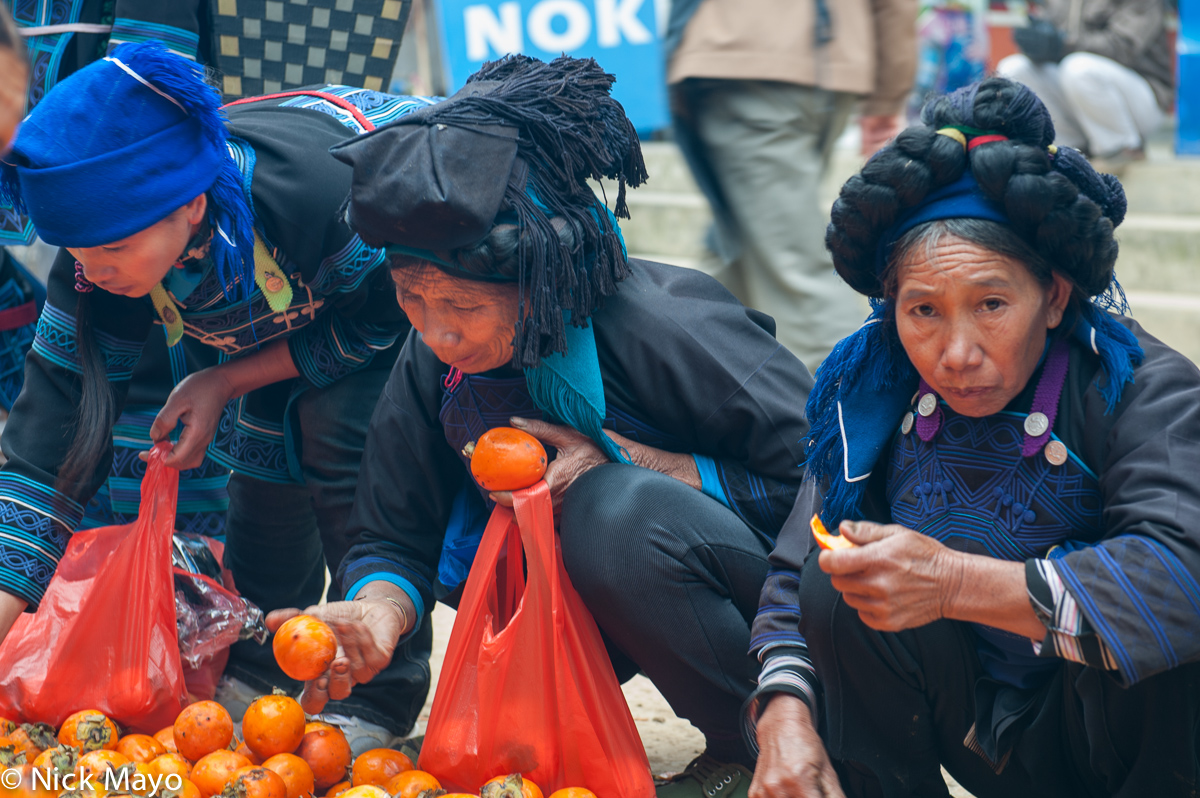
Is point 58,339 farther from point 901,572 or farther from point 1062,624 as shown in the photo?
point 1062,624

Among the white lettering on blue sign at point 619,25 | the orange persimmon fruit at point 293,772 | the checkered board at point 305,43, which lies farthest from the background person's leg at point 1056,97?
the orange persimmon fruit at point 293,772

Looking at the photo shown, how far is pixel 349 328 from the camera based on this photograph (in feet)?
7.91

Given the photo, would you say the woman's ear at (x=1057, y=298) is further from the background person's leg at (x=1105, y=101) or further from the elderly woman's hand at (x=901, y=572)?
the background person's leg at (x=1105, y=101)

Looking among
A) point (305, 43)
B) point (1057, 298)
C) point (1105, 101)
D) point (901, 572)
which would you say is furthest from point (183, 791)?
point (1105, 101)

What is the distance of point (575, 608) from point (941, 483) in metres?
0.66

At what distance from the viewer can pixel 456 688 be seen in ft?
6.32

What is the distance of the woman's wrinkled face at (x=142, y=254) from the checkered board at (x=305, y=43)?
0.78 metres

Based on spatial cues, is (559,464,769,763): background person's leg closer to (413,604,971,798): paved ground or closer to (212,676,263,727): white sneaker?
(413,604,971,798): paved ground

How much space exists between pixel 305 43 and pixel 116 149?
0.99m

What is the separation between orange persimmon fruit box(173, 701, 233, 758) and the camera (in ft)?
6.61

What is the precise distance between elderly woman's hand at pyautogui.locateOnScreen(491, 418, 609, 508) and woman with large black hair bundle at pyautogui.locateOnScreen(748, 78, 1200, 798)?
0.39 m

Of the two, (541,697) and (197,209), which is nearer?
(541,697)

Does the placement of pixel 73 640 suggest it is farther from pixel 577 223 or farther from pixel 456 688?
pixel 577 223

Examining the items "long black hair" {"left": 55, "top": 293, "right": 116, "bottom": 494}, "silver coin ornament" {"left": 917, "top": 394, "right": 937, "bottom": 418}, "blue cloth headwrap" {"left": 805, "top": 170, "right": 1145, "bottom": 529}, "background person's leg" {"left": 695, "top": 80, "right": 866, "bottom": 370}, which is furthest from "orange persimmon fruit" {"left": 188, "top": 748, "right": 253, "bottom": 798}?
"background person's leg" {"left": 695, "top": 80, "right": 866, "bottom": 370}
